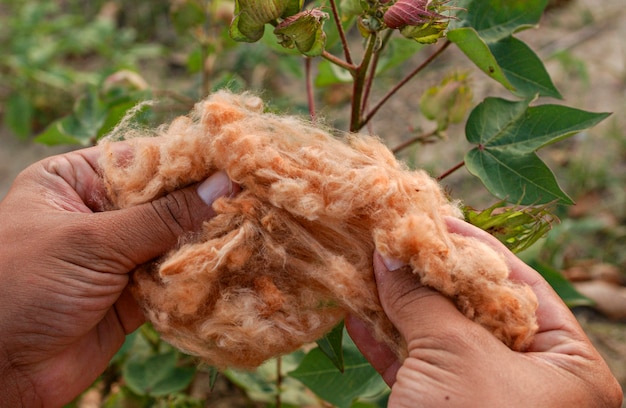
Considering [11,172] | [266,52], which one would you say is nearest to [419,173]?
[266,52]

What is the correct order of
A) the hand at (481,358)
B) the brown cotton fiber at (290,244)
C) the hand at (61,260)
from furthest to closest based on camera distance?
1. the hand at (61,260)
2. the brown cotton fiber at (290,244)
3. the hand at (481,358)

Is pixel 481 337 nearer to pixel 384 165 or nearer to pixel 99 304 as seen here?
pixel 384 165

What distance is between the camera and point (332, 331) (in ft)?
3.54

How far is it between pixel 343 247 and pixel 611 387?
44cm

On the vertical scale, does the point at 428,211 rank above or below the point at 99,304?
above

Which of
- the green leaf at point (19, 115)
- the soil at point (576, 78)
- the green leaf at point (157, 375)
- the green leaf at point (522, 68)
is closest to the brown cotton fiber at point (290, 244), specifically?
the green leaf at point (522, 68)

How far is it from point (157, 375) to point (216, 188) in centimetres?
76

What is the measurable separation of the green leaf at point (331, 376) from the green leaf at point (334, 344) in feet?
0.59

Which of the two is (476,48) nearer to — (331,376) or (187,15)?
(331,376)

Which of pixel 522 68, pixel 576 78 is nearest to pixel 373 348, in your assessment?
pixel 522 68

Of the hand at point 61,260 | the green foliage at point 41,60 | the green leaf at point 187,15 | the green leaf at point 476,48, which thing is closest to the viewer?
the hand at point 61,260

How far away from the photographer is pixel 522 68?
4.13 feet

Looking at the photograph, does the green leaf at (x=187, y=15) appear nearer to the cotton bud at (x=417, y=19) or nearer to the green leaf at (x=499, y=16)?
the green leaf at (x=499, y=16)

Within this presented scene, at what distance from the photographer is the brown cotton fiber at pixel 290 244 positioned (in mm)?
870
